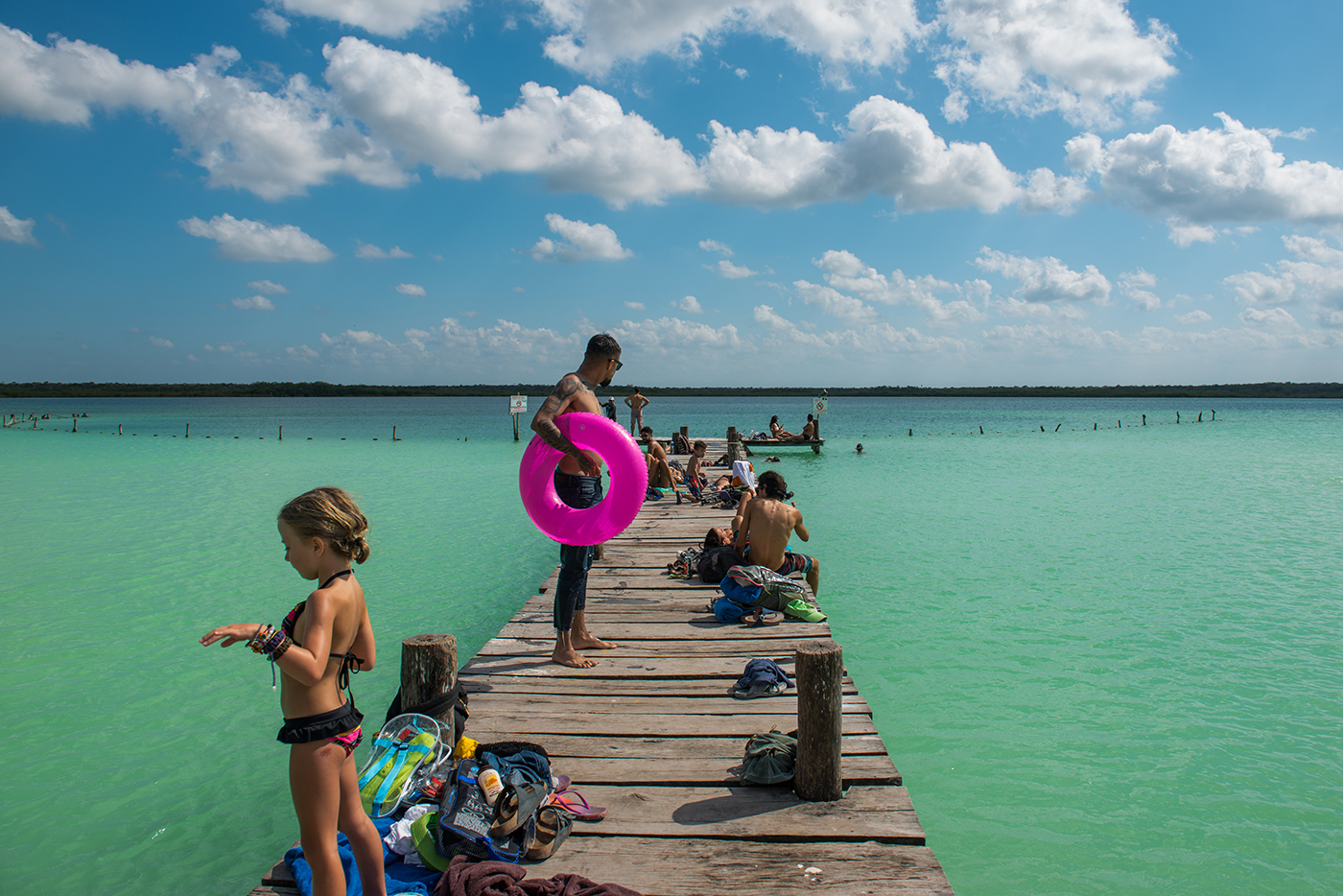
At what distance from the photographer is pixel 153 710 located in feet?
20.4

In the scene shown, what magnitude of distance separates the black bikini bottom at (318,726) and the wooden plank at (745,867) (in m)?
1.00

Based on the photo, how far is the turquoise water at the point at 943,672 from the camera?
4297 mm

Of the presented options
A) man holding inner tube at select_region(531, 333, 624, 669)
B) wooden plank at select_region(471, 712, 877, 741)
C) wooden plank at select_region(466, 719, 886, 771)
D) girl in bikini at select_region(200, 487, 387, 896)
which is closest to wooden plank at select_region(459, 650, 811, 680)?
man holding inner tube at select_region(531, 333, 624, 669)

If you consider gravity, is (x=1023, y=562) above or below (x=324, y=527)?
below

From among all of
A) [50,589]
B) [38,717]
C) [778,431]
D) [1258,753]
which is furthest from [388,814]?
[778,431]

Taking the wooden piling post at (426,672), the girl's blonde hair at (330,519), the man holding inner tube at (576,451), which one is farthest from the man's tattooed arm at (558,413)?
the girl's blonde hair at (330,519)

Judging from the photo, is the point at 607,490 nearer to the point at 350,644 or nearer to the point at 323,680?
the point at 350,644

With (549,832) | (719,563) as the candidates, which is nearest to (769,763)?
(549,832)

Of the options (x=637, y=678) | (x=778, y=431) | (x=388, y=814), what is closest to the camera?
(x=388, y=814)

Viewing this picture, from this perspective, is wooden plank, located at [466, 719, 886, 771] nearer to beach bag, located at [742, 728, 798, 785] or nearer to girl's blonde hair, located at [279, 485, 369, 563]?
beach bag, located at [742, 728, 798, 785]

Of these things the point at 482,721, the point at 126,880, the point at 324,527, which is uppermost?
the point at 324,527

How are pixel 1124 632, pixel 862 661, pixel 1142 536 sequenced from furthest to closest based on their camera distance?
pixel 1142 536 < pixel 1124 632 < pixel 862 661

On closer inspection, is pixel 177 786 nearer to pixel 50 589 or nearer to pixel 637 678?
pixel 637 678

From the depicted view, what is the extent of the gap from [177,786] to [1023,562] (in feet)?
36.0
